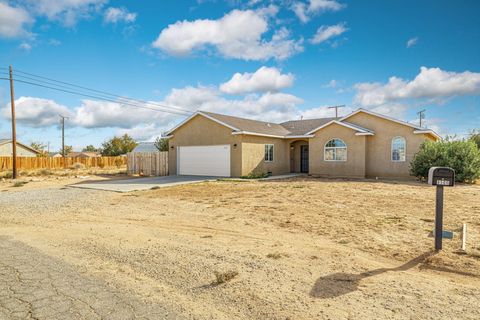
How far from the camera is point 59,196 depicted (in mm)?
11969

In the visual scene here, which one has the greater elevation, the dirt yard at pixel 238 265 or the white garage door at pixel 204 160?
the white garage door at pixel 204 160

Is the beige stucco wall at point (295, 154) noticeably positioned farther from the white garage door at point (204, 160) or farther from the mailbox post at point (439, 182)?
the mailbox post at point (439, 182)

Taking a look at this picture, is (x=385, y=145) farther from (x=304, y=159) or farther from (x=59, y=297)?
(x=59, y=297)

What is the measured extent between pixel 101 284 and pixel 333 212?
6.34 m

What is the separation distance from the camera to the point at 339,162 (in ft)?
66.0

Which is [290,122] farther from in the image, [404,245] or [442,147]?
[404,245]

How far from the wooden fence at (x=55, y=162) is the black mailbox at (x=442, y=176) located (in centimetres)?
3764

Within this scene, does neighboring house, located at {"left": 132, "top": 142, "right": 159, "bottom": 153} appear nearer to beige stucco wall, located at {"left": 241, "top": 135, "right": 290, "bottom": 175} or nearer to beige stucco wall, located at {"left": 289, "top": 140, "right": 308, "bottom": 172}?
beige stucco wall, located at {"left": 289, "top": 140, "right": 308, "bottom": 172}

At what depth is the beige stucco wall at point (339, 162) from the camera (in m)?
19.3

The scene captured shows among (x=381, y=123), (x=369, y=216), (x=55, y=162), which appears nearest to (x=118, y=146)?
(x=55, y=162)

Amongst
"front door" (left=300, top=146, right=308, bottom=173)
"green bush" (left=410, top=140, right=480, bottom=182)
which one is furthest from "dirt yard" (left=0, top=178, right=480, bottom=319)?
"front door" (left=300, top=146, right=308, bottom=173)

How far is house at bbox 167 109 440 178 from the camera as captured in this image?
18703 millimetres

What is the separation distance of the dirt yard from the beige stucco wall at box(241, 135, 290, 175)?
37.2ft

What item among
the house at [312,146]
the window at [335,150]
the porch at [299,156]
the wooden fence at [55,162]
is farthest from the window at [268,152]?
the wooden fence at [55,162]
